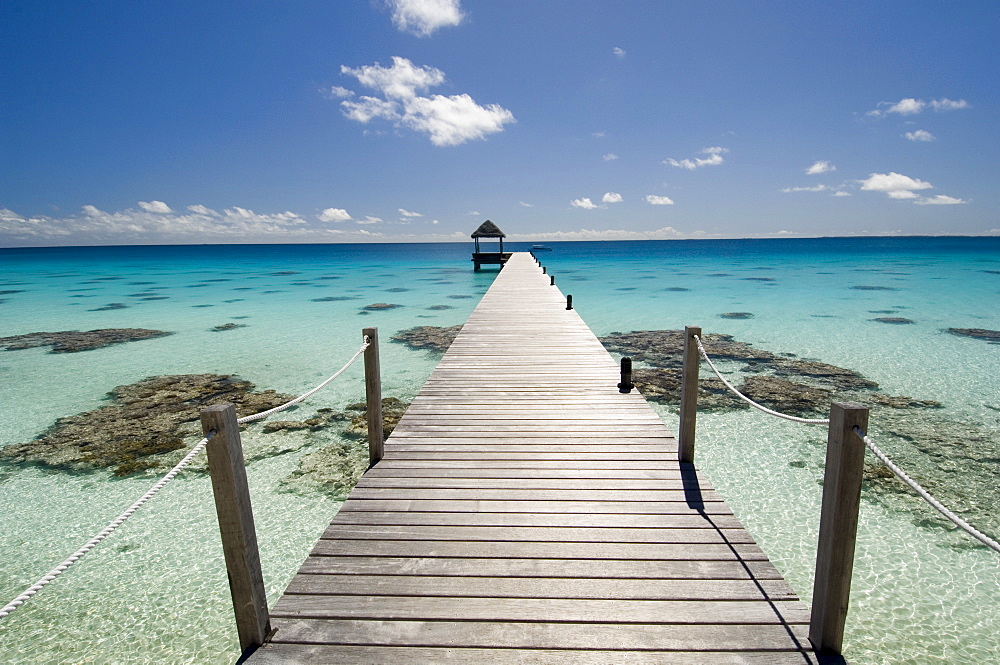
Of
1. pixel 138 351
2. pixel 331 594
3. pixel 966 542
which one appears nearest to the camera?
pixel 331 594

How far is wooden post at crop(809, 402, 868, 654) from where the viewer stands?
230cm

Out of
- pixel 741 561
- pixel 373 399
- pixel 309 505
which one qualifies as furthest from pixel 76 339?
pixel 741 561

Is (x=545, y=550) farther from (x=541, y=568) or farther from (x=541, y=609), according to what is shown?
(x=541, y=609)

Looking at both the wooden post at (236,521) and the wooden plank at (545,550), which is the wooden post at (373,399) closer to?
the wooden plank at (545,550)

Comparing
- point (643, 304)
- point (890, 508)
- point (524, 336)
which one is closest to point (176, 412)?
point (524, 336)

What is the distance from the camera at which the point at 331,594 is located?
301 cm

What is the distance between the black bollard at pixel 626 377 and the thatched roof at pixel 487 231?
32830mm

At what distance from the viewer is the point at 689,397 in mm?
4629

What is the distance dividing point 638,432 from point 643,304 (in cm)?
2113

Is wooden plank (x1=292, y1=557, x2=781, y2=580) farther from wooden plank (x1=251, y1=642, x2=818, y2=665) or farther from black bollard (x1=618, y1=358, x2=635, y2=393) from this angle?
black bollard (x1=618, y1=358, x2=635, y2=393)

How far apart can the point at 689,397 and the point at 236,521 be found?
12.7ft

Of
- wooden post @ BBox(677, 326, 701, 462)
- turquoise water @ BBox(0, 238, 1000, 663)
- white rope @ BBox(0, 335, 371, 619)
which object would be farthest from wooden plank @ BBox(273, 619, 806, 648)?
wooden post @ BBox(677, 326, 701, 462)

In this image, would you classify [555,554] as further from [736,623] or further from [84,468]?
[84,468]

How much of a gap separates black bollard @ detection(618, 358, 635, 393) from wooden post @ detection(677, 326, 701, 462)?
6.36ft
